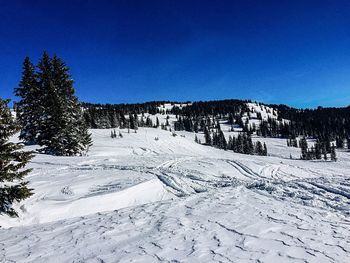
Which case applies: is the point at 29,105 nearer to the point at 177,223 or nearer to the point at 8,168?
the point at 8,168

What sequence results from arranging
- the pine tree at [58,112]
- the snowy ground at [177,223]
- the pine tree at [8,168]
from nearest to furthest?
1. the snowy ground at [177,223]
2. the pine tree at [8,168]
3. the pine tree at [58,112]

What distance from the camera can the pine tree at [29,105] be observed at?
28.8 m

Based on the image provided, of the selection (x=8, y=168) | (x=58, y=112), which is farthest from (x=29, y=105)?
(x=8, y=168)

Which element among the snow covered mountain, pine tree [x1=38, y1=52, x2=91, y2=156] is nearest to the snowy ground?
the snow covered mountain

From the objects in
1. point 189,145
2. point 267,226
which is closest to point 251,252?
point 267,226

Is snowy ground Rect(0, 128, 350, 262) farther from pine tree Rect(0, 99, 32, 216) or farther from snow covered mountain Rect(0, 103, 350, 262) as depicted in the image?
pine tree Rect(0, 99, 32, 216)

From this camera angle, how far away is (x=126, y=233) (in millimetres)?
7688

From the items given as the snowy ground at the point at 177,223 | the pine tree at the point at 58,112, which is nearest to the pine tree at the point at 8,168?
the snowy ground at the point at 177,223

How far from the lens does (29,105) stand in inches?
1157

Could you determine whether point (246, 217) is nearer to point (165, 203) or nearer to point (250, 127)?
point (165, 203)

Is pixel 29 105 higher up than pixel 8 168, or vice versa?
pixel 29 105

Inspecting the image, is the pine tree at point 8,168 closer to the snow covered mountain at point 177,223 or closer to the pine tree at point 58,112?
the snow covered mountain at point 177,223

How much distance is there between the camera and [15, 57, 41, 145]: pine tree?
94.3ft

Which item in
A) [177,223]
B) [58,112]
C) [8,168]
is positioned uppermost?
[58,112]
